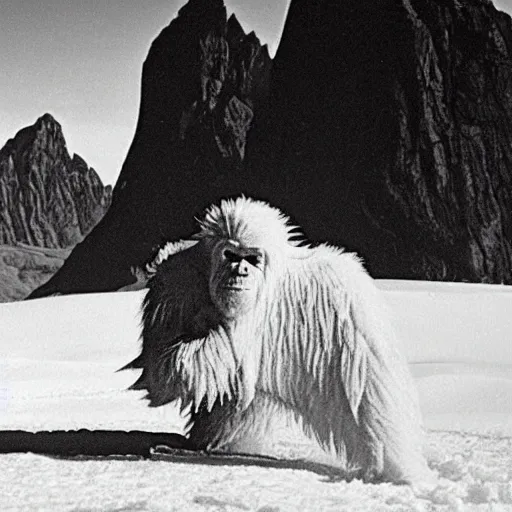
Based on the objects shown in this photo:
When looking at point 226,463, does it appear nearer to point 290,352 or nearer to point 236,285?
point 290,352

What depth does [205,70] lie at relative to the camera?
29078 millimetres

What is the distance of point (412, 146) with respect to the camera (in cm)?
2286

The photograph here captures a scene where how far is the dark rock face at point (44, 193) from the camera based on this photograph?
34281mm

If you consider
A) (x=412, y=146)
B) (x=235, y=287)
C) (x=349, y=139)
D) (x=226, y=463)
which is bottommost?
(x=226, y=463)

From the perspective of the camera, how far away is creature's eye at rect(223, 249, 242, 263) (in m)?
2.14

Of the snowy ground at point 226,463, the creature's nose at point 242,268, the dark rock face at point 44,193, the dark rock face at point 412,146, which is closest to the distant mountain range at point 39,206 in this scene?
the dark rock face at point 44,193

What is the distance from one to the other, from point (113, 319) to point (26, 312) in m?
1.05

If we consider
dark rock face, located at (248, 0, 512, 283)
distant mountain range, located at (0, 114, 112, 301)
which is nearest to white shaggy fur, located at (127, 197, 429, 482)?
dark rock face, located at (248, 0, 512, 283)

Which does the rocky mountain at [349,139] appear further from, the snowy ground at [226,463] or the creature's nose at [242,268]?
the creature's nose at [242,268]

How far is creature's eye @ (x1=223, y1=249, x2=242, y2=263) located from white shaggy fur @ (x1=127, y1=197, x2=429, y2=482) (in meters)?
0.04

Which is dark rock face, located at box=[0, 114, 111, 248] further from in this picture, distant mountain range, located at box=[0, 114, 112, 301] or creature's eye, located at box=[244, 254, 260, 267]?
creature's eye, located at box=[244, 254, 260, 267]

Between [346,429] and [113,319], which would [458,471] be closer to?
[346,429]

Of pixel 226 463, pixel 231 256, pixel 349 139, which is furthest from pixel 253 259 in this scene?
pixel 349 139

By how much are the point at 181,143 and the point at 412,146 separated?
9342 mm
